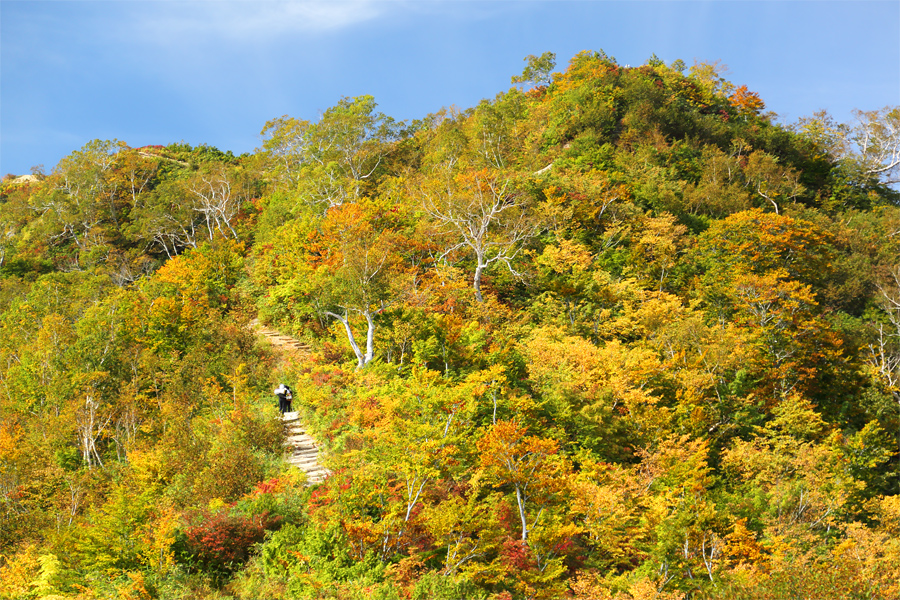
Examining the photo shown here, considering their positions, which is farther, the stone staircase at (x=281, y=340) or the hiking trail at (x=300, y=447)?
the stone staircase at (x=281, y=340)

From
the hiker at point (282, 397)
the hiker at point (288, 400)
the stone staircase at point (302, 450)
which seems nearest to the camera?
the stone staircase at point (302, 450)

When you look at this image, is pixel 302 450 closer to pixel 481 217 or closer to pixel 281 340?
pixel 281 340

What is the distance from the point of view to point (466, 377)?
70.5 ft

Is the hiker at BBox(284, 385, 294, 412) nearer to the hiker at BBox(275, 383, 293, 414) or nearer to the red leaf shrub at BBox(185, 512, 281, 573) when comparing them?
the hiker at BBox(275, 383, 293, 414)

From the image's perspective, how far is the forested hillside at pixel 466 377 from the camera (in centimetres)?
1415

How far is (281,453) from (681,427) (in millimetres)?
14426

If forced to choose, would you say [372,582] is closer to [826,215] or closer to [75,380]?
[75,380]

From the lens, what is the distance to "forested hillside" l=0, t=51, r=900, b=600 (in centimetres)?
1415

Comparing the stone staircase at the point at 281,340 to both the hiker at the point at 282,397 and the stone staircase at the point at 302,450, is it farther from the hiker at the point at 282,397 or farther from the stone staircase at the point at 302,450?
the stone staircase at the point at 302,450

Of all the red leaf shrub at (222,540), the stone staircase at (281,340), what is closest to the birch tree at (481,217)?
the stone staircase at (281,340)

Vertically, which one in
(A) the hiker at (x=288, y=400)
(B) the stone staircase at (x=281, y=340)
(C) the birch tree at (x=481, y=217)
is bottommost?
(A) the hiker at (x=288, y=400)

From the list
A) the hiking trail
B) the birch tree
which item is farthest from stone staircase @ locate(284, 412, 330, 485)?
the birch tree

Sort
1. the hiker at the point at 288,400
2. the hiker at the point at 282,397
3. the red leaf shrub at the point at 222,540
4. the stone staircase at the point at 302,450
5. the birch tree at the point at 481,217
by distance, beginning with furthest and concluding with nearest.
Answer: the birch tree at the point at 481,217
the hiker at the point at 288,400
the hiker at the point at 282,397
the stone staircase at the point at 302,450
the red leaf shrub at the point at 222,540

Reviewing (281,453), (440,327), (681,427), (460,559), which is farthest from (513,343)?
(460,559)
